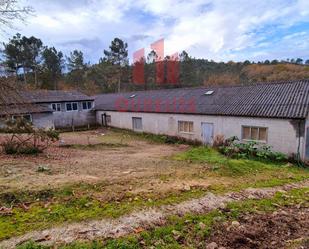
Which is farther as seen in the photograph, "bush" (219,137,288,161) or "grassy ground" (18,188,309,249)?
"bush" (219,137,288,161)

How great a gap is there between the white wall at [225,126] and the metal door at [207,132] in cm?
29

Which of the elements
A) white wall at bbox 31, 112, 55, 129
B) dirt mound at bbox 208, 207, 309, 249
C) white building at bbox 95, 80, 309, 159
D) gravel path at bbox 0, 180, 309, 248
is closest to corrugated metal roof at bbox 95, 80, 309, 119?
white building at bbox 95, 80, 309, 159

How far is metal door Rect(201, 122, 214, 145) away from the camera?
1755 centimetres

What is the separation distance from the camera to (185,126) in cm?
1975

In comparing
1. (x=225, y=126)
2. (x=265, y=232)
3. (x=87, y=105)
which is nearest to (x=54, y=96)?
(x=87, y=105)

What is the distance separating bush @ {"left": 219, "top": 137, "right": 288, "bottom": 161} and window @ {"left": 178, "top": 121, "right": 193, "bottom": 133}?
4470 millimetres

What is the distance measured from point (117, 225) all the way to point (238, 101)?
14.6 meters

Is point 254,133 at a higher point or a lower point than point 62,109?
lower

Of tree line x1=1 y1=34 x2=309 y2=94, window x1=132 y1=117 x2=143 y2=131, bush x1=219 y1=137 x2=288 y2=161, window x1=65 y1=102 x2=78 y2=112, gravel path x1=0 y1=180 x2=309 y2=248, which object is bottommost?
bush x1=219 y1=137 x2=288 y2=161

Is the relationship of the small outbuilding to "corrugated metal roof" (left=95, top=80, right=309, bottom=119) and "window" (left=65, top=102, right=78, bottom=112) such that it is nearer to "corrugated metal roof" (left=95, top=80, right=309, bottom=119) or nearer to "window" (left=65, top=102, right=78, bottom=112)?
"window" (left=65, top=102, right=78, bottom=112)

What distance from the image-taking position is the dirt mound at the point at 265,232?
4.18 meters

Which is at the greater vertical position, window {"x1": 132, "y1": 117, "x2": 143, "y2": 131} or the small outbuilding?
the small outbuilding

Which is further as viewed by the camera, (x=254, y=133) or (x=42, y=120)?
(x=42, y=120)

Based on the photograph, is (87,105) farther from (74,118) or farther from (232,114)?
(232,114)
